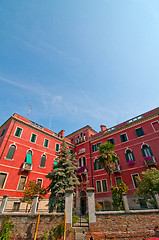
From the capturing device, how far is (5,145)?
58.1 ft

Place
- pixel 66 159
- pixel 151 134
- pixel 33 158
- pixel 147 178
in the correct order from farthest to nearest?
1. pixel 33 158
2. pixel 151 134
3. pixel 66 159
4. pixel 147 178

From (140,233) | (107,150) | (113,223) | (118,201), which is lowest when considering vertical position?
(140,233)

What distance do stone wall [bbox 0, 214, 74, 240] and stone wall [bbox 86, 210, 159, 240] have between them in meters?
2.50

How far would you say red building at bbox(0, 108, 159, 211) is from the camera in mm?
17203

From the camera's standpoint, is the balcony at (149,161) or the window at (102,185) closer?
the balcony at (149,161)

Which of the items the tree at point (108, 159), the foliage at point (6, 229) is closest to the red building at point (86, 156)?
the tree at point (108, 159)

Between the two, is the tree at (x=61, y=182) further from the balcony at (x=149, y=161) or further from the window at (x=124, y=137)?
the window at (x=124, y=137)

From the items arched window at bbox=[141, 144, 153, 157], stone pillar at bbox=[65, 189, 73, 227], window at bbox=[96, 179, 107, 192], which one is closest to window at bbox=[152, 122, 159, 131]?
arched window at bbox=[141, 144, 153, 157]

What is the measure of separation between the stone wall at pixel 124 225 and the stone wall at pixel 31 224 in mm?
2500

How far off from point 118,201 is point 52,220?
26.4 feet

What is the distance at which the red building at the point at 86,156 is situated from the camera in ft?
56.4

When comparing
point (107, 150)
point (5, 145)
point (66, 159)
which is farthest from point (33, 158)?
point (107, 150)

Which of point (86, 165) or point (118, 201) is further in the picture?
point (86, 165)

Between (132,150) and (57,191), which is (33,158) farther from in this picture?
(132,150)
